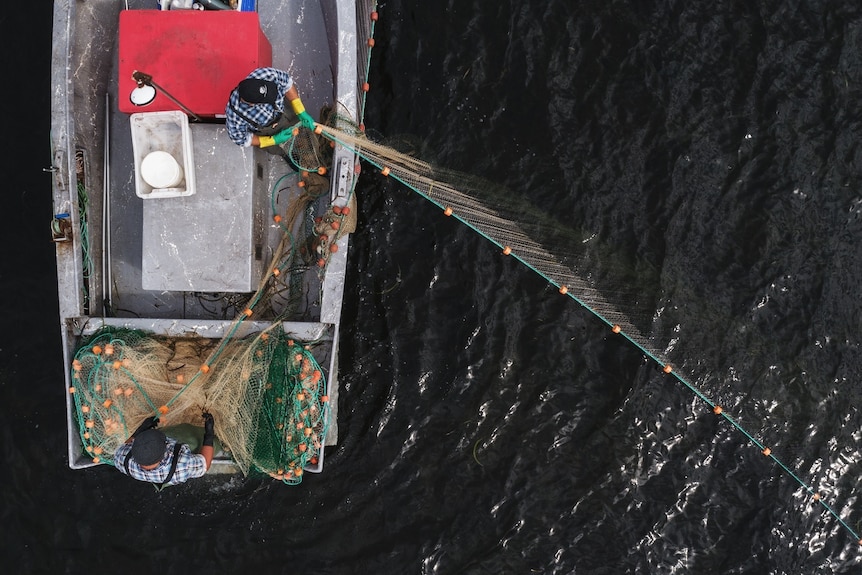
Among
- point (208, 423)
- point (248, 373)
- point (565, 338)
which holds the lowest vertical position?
point (208, 423)

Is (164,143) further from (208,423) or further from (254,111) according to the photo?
(208,423)

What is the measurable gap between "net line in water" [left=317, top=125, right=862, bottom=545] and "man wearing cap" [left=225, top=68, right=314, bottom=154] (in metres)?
1.81

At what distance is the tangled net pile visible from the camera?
5.95 meters

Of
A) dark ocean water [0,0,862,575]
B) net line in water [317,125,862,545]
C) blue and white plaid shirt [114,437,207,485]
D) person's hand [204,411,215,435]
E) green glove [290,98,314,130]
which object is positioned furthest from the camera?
dark ocean water [0,0,862,575]

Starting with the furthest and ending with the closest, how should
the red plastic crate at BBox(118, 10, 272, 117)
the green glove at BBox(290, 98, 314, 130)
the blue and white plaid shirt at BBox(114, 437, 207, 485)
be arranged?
the red plastic crate at BBox(118, 10, 272, 117) < the blue and white plaid shirt at BBox(114, 437, 207, 485) < the green glove at BBox(290, 98, 314, 130)

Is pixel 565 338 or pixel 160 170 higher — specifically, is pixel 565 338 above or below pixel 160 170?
below

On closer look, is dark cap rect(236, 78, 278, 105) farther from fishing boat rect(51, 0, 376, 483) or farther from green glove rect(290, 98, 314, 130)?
fishing boat rect(51, 0, 376, 483)

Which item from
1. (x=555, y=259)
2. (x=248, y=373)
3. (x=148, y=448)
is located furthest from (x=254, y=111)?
(x=555, y=259)

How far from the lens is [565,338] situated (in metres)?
7.64

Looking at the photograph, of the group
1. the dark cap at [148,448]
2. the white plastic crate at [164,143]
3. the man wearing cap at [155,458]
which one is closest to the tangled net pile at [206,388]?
the man wearing cap at [155,458]

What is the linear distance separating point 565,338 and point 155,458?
4729 mm

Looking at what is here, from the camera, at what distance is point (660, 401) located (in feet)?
25.1

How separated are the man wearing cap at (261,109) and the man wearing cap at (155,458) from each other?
2.72 metres

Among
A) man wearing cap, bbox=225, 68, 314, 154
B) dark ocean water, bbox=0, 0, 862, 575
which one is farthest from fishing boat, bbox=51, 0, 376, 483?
dark ocean water, bbox=0, 0, 862, 575
